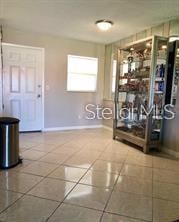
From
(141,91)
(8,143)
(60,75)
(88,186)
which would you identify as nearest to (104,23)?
(141,91)

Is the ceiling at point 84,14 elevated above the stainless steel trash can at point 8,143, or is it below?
above

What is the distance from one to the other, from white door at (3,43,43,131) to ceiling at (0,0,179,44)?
2.08ft

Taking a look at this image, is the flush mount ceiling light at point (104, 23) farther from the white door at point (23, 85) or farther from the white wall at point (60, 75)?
the white door at point (23, 85)

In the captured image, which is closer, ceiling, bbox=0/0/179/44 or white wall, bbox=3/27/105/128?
ceiling, bbox=0/0/179/44


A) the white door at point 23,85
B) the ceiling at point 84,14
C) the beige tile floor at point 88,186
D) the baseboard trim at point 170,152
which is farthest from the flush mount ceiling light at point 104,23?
the baseboard trim at point 170,152

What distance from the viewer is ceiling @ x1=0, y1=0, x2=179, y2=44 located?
10.5ft

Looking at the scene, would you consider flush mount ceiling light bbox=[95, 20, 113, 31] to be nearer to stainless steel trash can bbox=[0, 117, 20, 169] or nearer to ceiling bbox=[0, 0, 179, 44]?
ceiling bbox=[0, 0, 179, 44]

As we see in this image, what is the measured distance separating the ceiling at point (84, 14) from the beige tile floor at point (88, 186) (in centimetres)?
256

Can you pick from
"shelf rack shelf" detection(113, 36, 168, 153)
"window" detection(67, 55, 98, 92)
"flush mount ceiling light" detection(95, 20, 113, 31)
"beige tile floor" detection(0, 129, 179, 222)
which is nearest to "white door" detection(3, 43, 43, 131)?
"window" detection(67, 55, 98, 92)

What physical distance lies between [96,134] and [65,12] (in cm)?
309

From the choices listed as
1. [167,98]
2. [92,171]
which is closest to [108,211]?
[92,171]

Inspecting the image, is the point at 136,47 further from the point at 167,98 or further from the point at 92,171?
the point at 92,171

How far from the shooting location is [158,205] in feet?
7.16

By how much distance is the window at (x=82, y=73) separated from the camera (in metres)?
5.77
